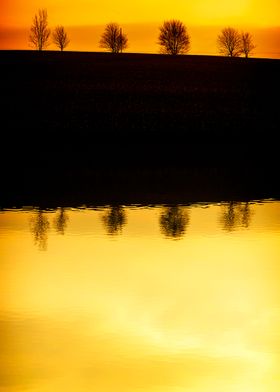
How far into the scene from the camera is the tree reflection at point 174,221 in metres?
20.5

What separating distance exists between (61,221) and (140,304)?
8.59 meters

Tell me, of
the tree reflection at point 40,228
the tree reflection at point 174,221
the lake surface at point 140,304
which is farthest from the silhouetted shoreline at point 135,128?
the lake surface at point 140,304

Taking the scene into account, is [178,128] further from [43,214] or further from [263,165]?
[43,214]

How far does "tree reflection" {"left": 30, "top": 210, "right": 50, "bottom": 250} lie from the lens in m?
19.1

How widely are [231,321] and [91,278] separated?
329cm

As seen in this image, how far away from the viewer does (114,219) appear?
2248 cm

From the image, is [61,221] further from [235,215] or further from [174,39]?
[174,39]

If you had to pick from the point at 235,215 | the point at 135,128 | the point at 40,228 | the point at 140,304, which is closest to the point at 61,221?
the point at 40,228

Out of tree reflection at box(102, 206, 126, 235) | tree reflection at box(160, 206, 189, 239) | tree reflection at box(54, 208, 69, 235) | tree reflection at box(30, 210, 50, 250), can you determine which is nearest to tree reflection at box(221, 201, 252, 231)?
tree reflection at box(160, 206, 189, 239)

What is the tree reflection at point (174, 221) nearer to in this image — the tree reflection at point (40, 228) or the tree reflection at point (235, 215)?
the tree reflection at point (235, 215)

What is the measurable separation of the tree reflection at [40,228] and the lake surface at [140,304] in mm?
38

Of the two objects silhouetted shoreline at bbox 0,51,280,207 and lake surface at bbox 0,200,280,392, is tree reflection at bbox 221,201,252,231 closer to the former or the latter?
lake surface at bbox 0,200,280,392

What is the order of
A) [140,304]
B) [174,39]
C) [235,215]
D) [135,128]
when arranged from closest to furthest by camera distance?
[140,304] < [235,215] < [135,128] < [174,39]

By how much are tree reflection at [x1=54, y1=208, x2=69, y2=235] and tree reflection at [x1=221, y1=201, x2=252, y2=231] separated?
10.7 feet
